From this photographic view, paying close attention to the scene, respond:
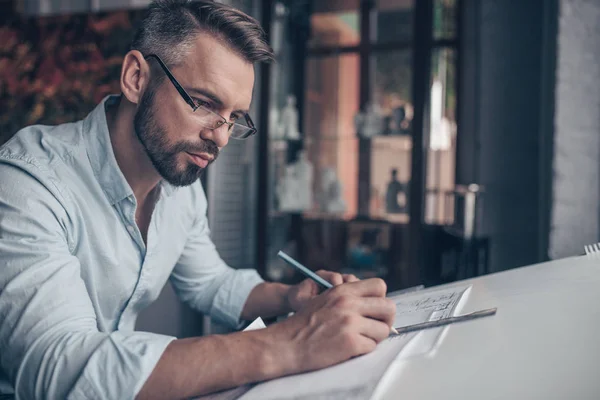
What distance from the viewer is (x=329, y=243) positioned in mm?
3121

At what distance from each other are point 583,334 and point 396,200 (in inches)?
90.3

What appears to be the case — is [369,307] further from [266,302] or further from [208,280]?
[208,280]

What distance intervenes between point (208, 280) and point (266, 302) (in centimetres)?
24

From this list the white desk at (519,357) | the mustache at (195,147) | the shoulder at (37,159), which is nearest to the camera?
the white desk at (519,357)

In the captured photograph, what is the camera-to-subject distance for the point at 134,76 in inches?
49.0

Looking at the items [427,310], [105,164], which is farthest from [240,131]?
[427,310]

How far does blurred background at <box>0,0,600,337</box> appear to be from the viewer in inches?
109

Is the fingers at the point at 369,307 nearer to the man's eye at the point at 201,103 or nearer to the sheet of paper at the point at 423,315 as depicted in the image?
the sheet of paper at the point at 423,315

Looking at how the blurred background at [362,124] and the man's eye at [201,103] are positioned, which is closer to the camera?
the man's eye at [201,103]

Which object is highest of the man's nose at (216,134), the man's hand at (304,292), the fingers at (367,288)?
the man's nose at (216,134)

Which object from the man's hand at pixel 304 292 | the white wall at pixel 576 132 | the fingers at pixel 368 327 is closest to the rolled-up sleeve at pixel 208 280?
the man's hand at pixel 304 292

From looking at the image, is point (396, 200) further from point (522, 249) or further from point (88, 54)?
point (88, 54)

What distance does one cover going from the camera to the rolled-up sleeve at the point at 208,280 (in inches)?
52.6

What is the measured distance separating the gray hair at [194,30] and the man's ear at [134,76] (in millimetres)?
37
